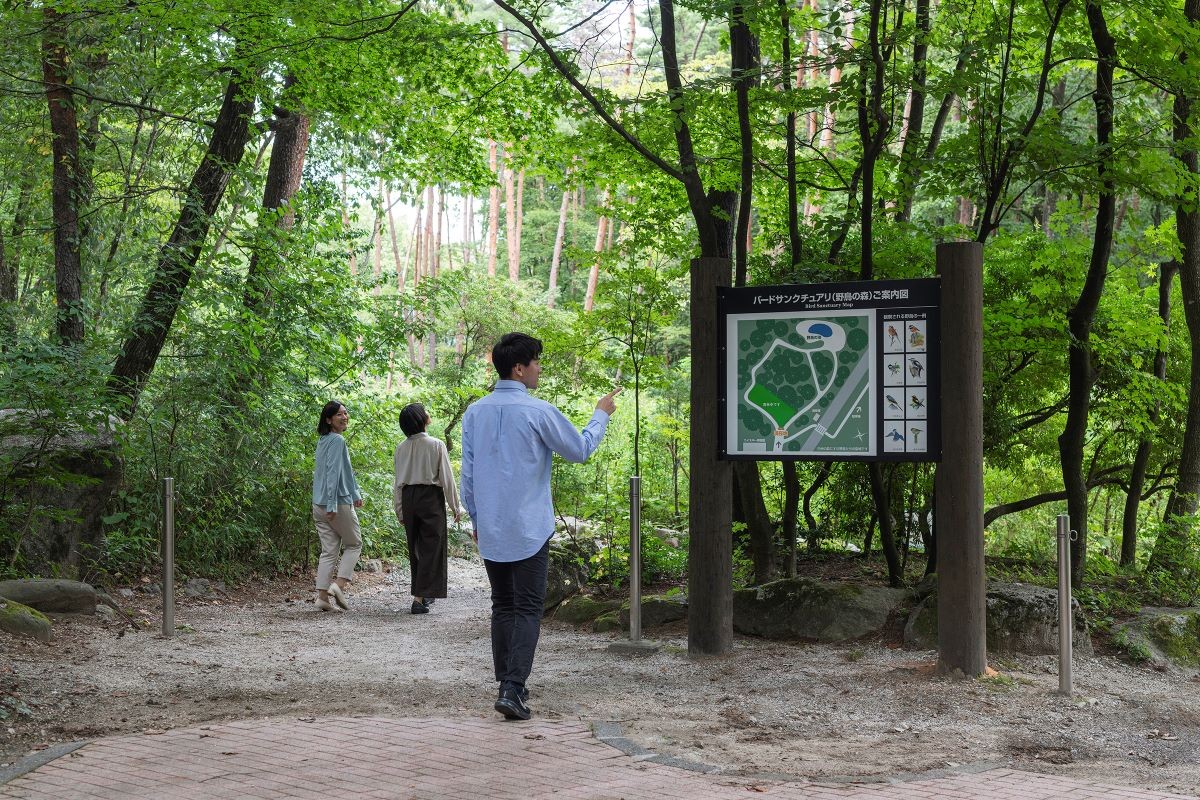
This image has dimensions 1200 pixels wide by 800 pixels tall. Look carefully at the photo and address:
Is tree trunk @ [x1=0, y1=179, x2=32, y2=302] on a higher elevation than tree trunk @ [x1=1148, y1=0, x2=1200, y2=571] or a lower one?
higher

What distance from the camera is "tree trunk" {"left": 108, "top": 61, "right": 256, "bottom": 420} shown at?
1112 cm

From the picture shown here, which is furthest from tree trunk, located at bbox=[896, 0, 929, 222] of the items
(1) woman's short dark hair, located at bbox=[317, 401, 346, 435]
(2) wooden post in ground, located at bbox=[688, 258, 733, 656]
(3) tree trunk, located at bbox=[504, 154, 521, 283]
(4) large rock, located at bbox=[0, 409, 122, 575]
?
(3) tree trunk, located at bbox=[504, 154, 521, 283]

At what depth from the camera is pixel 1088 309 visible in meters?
8.61

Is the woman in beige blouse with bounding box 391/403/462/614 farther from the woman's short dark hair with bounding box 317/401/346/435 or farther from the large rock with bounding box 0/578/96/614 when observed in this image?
the large rock with bounding box 0/578/96/614

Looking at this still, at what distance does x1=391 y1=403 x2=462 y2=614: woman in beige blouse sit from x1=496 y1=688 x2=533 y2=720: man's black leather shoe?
4.82m

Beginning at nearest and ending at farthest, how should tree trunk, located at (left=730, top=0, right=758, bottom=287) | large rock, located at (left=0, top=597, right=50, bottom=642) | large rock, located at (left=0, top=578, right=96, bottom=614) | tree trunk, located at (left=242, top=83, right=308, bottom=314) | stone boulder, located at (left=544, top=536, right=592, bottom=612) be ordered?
large rock, located at (left=0, top=597, right=50, bottom=642)
tree trunk, located at (left=730, top=0, right=758, bottom=287)
large rock, located at (left=0, top=578, right=96, bottom=614)
stone boulder, located at (left=544, top=536, right=592, bottom=612)
tree trunk, located at (left=242, top=83, right=308, bottom=314)

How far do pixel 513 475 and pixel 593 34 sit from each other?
15.3 ft

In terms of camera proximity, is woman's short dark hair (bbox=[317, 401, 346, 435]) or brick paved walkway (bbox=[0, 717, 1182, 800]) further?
woman's short dark hair (bbox=[317, 401, 346, 435])

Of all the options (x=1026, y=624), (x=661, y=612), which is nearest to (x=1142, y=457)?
(x=1026, y=624)

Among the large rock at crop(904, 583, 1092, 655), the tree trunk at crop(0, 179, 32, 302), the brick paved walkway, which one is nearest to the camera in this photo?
the brick paved walkway

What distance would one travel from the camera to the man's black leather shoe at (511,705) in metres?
5.71

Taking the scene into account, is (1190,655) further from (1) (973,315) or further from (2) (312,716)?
(2) (312,716)

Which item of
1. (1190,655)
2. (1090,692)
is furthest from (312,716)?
(1190,655)

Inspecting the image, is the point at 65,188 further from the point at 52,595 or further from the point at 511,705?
the point at 511,705
